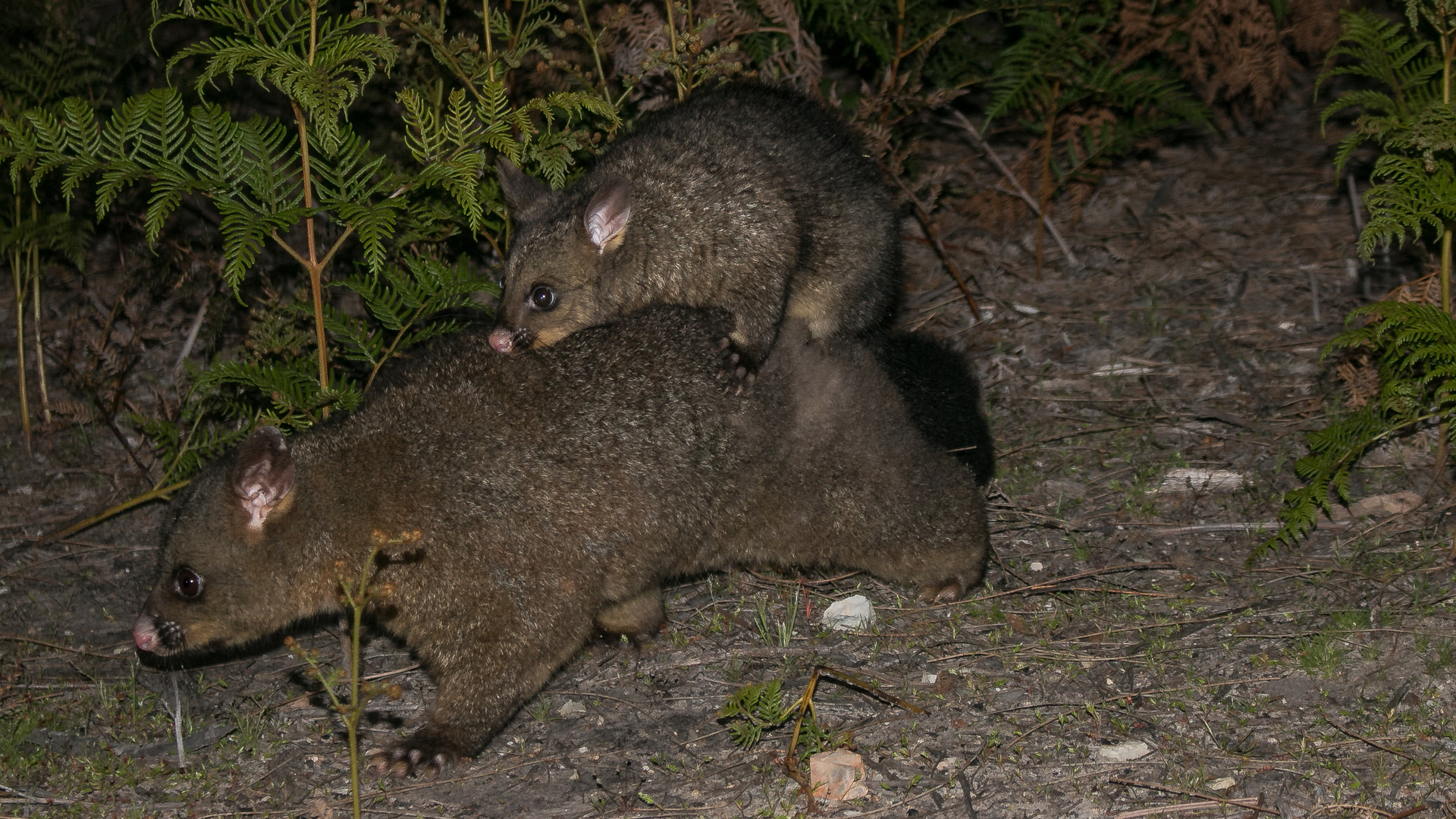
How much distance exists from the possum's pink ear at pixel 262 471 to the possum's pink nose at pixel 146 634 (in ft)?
2.13

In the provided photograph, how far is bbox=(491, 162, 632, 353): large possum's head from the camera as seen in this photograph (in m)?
5.62

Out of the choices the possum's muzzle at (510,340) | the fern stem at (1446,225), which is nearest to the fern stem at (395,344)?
the possum's muzzle at (510,340)

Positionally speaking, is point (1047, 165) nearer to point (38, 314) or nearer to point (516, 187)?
point (516, 187)

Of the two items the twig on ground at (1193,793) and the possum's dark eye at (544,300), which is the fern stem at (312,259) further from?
the twig on ground at (1193,793)

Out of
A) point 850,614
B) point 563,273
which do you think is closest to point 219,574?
point 563,273

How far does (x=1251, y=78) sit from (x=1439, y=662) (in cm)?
471

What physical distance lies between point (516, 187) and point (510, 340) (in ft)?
3.32

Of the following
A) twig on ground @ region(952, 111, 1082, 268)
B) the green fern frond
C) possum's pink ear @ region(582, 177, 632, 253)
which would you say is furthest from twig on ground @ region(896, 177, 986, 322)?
the green fern frond

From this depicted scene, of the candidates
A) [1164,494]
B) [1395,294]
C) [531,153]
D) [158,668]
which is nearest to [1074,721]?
[1164,494]

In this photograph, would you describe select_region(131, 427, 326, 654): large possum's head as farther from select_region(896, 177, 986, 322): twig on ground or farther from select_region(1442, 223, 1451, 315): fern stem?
select_region(1442, 223, 1451, 315): fern stem

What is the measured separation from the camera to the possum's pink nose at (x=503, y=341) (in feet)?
17.6

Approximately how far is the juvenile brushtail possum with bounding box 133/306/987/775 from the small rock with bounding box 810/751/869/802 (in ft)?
3.77

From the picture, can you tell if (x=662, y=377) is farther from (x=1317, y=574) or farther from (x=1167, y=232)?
(x=1167, y=232)

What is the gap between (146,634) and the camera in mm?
5098
